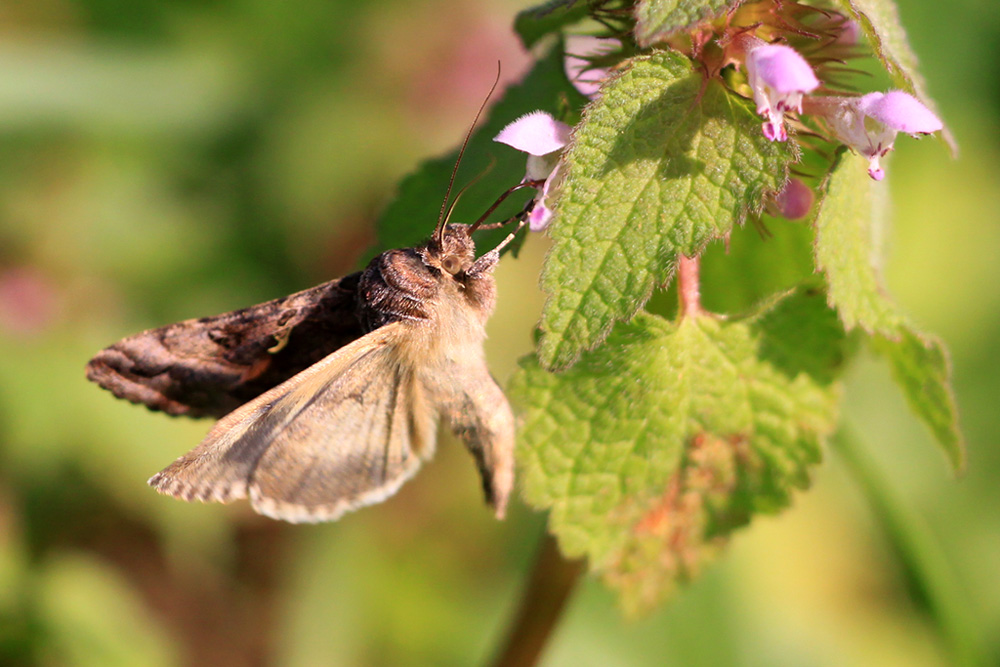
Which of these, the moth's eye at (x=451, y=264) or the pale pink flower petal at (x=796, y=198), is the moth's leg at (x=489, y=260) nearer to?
the moth's eye at (x=451, y=264)

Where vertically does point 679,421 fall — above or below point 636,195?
below

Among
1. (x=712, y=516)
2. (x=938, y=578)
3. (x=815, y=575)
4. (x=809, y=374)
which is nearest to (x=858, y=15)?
(x=809, y=374)

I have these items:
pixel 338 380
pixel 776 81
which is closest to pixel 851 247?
pixel 776 81

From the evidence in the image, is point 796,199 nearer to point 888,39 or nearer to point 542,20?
point 888,39

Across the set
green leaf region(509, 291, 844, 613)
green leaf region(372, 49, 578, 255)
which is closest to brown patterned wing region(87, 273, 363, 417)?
green leaf region(372, 49, 578, 255)

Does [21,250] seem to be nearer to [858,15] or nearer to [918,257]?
[858,15]

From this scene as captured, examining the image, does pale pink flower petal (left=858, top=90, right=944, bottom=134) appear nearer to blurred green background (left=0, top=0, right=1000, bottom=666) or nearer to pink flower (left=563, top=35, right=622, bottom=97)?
pink flower (left=563, top=35, right=622, bottom=97)

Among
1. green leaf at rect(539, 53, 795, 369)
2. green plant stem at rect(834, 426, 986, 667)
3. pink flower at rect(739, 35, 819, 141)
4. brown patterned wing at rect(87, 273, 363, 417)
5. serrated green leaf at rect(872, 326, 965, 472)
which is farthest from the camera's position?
green plant stem at rect(834, 426, 986, 667)
